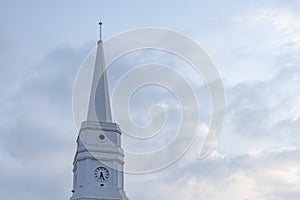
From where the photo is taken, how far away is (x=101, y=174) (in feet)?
302

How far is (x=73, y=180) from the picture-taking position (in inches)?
3797

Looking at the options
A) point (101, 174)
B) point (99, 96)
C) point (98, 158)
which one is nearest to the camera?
point (101, 174)

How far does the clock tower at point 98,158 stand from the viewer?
90.9 m

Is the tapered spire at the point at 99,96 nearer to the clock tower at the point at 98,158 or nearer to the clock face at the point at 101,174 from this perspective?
the clock tower at the point at 98,158

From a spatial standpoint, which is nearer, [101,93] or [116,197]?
[116,197]

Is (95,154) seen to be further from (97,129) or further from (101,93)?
(101,93)

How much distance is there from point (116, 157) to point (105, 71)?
1379cm

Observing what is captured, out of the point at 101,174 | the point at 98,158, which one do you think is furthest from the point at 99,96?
the point at 101,174

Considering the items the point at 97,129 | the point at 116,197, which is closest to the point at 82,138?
the point at 97,129

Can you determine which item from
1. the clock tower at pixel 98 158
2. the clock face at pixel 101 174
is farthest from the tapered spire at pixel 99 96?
the clock face at pixel 101 174

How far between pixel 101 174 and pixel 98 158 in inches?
85.0

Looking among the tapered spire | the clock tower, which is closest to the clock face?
the clock tower

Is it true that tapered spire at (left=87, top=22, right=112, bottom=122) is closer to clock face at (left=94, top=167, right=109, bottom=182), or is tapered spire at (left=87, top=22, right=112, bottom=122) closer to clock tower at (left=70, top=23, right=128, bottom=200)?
clock tower at (left=70, top=23, right=128, bottom=200)

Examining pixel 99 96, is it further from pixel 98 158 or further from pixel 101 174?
pixel 101 174
